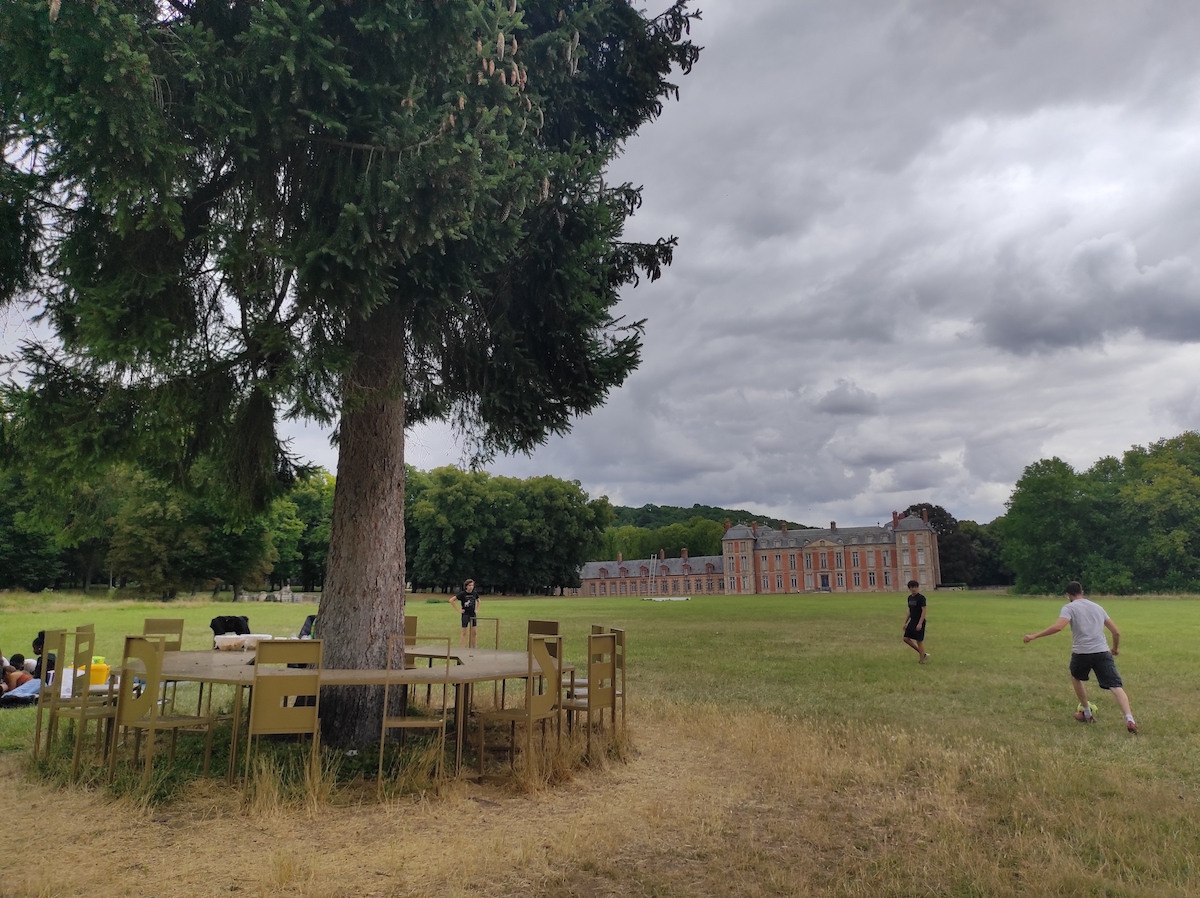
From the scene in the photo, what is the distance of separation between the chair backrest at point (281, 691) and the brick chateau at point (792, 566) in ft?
305

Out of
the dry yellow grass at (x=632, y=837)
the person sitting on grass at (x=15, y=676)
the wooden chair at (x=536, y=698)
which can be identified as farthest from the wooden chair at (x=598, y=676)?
the person sitting on grass at (x=15, y=676)

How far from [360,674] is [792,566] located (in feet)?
360

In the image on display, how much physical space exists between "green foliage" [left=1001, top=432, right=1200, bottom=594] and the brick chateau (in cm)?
2191

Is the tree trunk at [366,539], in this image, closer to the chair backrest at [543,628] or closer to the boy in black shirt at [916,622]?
the chair backrest at [543,628]

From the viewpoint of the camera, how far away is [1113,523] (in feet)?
252

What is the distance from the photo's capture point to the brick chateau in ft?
349

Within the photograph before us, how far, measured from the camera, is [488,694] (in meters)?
12.9

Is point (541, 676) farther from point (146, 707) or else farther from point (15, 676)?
point (15, 676)

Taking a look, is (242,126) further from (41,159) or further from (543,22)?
(543,22)

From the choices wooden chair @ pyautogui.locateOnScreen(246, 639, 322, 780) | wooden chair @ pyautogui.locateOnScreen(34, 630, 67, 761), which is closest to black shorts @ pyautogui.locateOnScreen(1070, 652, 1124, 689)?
wooden chair @ pyautogui.locateOnScreen(246, 639, 322, 780)

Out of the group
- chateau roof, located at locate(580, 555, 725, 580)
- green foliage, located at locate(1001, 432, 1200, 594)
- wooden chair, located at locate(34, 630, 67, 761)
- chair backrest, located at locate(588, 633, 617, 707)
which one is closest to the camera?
wooden chair, located at locate(34, 630, 67, 761)

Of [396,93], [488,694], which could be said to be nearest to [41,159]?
[396,93]

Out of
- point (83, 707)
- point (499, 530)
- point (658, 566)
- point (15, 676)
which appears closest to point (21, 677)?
point (15, 676)

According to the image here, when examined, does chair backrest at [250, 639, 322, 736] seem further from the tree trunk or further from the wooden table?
the tree trunk
